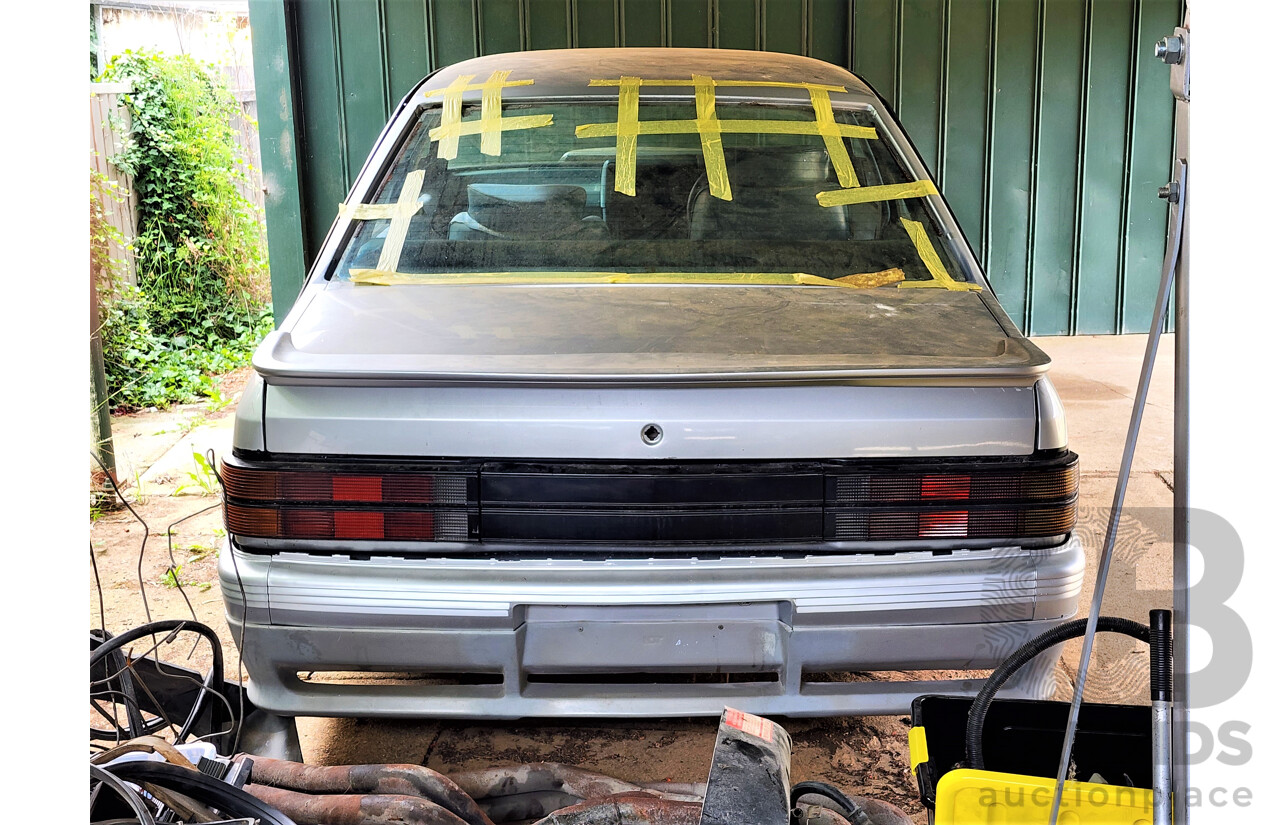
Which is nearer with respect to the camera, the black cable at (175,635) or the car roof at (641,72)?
the black cable at (175,635)

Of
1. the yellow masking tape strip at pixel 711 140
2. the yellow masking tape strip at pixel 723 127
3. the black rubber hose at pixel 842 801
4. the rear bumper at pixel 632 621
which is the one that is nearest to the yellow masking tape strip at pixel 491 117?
the yellow masking tape strip at pixel 723 127

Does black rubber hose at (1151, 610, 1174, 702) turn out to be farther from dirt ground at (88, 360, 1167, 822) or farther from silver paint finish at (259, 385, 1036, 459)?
dirt ground at (88, 360, 1167, 822)

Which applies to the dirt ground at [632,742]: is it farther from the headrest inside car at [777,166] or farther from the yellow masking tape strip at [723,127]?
the yellow masking tape strip at [723,127]

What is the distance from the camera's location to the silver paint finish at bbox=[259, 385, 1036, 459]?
6.89ft

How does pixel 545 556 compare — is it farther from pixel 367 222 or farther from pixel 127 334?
pixel 127 334

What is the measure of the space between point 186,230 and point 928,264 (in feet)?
24.5

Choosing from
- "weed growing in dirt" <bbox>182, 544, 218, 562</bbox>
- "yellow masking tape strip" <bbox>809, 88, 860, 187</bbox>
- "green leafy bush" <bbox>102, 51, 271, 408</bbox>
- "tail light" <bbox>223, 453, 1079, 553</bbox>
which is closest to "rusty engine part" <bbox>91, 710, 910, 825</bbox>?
"tail light" <bbox>223, 453, 1079, 553</bbox>

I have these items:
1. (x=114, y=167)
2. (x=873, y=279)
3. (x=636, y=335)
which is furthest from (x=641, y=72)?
(x=114, y=167)

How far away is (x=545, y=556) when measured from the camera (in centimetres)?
215

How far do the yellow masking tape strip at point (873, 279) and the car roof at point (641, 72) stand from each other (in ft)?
2.13

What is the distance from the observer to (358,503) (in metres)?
2.14

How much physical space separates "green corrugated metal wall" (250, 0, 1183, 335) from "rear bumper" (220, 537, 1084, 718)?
4834 millimetres

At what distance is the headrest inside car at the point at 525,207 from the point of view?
2.86 meters

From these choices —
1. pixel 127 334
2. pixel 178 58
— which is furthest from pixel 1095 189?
pixel 178 58
